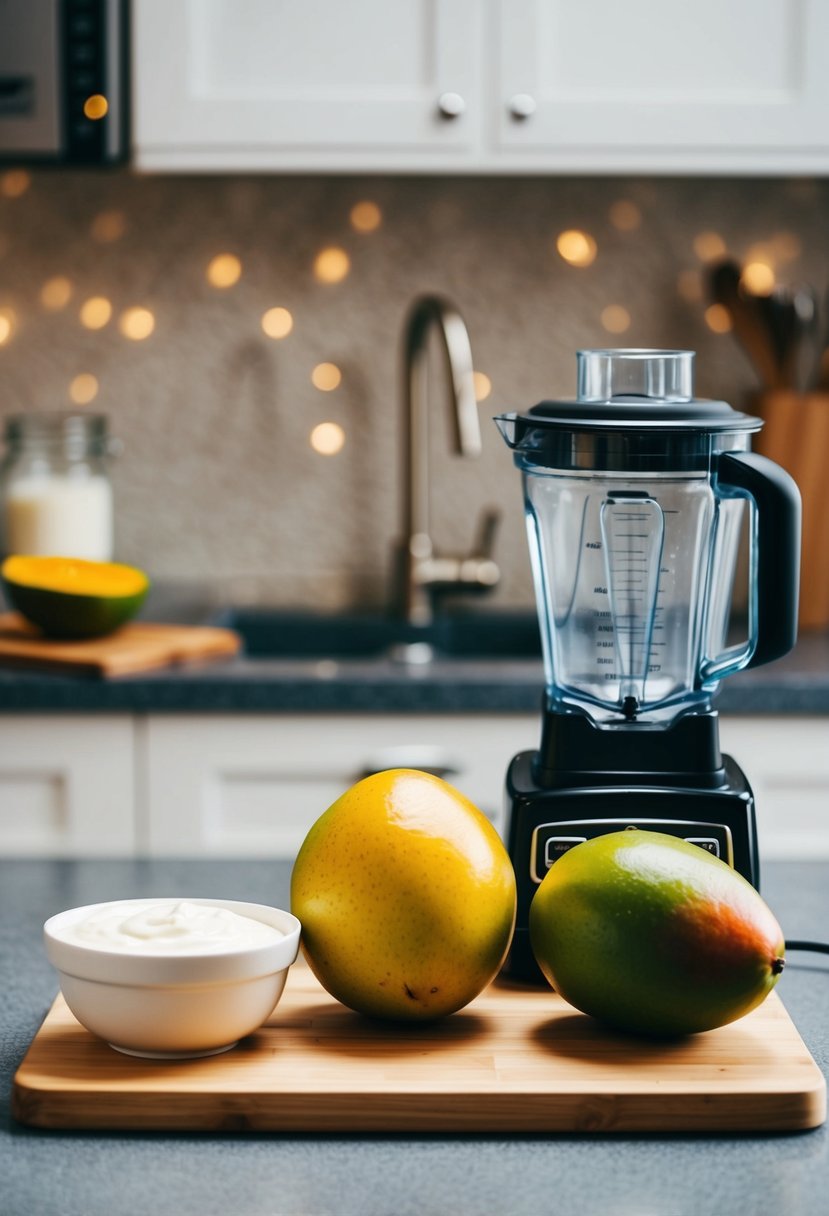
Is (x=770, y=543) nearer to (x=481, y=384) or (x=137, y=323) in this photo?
(x=481, y=384)

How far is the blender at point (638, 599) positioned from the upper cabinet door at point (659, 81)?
1.10m

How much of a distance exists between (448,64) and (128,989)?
1584mm

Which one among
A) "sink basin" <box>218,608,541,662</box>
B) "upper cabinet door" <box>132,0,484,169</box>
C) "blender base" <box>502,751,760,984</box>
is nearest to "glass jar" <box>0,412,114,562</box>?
"sink basin" <box>218,608,541,662</box>

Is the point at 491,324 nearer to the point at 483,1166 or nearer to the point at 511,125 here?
the point at 511,125

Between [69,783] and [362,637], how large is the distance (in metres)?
0.61

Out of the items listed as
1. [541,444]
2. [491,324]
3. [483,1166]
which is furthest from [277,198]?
[483,1166]

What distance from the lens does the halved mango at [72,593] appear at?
6.38 ft

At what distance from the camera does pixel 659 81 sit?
2.01 metres

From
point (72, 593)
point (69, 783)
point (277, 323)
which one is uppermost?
point (277, 323)

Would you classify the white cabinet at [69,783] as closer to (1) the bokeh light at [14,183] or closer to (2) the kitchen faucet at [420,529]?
(2) the kitchen faucet at [420,529]

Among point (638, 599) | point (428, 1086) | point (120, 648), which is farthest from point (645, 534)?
point (120, 648)

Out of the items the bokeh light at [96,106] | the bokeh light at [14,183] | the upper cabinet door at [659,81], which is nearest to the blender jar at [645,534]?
the upper cabinet door at [659,81]

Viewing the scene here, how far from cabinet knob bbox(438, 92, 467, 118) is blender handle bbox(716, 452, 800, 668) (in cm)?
124

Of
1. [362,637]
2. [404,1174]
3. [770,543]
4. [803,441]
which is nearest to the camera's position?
[404,1174]
